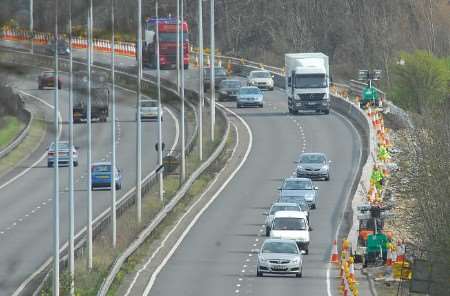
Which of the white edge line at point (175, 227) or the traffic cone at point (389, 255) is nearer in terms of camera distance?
the white edge line at point (175, 227)

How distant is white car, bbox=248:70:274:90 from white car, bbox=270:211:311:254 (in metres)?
51.2

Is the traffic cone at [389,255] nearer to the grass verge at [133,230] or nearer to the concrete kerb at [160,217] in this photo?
the grass verge at [133,230]

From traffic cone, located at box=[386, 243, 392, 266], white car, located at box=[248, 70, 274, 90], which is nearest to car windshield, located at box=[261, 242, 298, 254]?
traffic cone, located at box=[386, 243, 392, 266]

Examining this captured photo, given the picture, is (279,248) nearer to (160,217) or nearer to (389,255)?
(389,255)

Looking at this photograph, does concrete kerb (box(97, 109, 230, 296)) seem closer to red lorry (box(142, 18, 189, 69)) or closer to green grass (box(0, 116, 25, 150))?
red lorry (box(142, 18, 189, 69))

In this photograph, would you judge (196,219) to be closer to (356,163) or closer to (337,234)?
(337,234)

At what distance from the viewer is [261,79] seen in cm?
10200

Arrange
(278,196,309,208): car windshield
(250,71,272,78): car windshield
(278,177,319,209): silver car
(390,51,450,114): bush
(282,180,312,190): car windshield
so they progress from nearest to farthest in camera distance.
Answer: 1. (278,196,309,208): car windshield
2. (278,177,319,209): silver car
3. (282,180,312,190): car windshield
4. (390,51,450,114): bush
5. (250,71,272,78): car windshield

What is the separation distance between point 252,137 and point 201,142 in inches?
457

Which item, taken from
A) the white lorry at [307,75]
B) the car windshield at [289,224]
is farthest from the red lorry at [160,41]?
the white lorry at [307,75]

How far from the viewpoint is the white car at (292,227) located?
47.4 m

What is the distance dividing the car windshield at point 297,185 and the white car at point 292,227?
27.1ft

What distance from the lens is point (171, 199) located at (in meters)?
55.4

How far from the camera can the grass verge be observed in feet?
119
